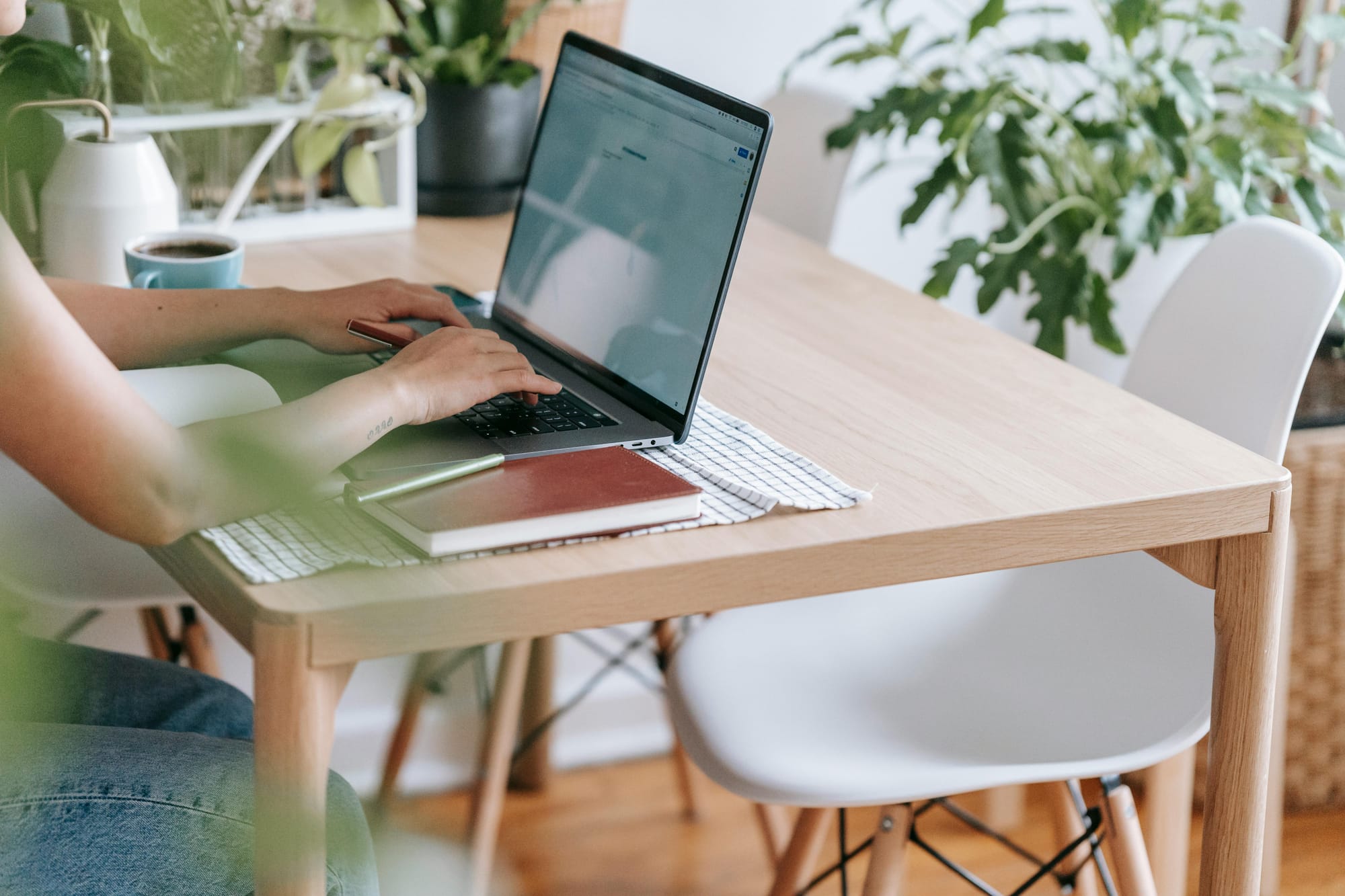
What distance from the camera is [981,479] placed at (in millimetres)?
943

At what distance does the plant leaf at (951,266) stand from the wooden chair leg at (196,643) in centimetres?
95

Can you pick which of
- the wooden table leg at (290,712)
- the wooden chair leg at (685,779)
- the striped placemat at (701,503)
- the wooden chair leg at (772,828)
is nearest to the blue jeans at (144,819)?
the wooden table leg at (290,712)

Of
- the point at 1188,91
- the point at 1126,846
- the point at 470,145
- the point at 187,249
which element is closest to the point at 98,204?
the point at 187,249

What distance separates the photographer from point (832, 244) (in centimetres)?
207

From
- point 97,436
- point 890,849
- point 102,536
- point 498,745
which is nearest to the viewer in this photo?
point 97,436

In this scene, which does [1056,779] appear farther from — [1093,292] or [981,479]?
[1093,292]

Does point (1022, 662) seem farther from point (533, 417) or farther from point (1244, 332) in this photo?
point (533, 417)

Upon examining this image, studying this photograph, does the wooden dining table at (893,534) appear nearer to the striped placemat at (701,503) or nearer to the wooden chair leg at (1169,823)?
the striped placemat at (701,503)

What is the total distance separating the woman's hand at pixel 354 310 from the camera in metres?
1.08

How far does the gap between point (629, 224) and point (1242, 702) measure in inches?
22.3

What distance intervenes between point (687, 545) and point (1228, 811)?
0.51 m

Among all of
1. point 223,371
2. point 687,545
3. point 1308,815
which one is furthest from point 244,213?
point 1308,815

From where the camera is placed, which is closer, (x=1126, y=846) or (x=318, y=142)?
(x=1126, y=846)

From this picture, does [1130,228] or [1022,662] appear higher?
[1130,228]
